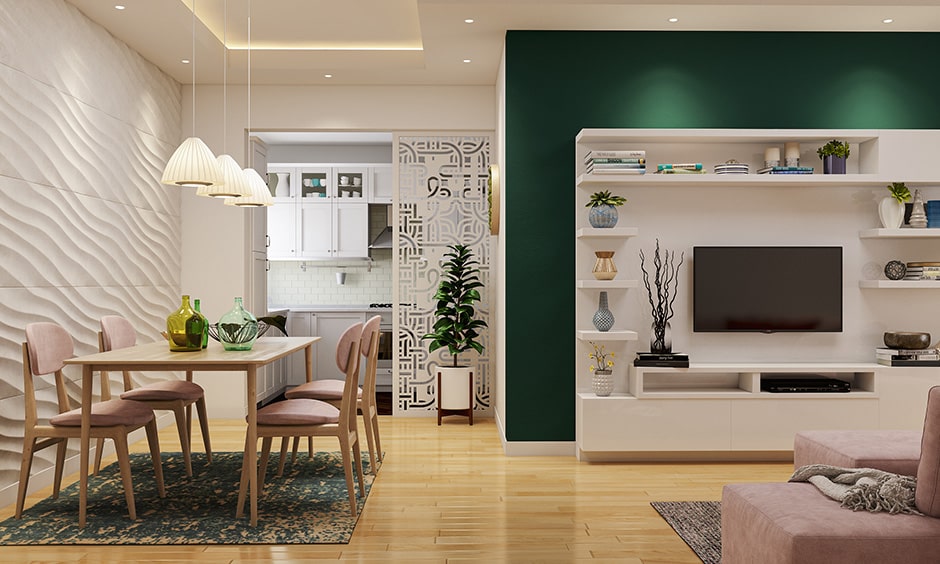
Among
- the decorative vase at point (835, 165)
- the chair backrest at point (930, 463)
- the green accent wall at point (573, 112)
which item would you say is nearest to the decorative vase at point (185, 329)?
the green accent wall at point (573, 112)

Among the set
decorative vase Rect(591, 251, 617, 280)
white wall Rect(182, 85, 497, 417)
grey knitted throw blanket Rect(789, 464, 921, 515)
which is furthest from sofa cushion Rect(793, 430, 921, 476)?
white wall Rect(182, 85, 497, 417)

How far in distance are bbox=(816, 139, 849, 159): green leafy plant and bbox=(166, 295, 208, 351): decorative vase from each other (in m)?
3.87

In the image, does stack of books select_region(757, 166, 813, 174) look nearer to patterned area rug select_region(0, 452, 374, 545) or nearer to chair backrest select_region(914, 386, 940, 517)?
chair backrest select_region(914, 386, 940, 517)

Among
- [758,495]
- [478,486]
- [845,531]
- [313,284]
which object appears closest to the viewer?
[845,531]

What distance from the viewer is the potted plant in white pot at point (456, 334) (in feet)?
19.6

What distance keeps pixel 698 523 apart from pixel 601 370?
4.56ft

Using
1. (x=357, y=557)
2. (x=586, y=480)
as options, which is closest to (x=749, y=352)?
(x=586, y=480)

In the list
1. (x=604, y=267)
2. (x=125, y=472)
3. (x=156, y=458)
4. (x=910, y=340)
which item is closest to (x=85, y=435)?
(x=125, y=472)

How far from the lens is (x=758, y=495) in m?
2.57

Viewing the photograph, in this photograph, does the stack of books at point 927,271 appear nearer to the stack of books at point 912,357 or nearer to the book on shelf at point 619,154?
the stack of books at point 912,357

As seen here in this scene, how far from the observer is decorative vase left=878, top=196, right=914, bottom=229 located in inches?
186

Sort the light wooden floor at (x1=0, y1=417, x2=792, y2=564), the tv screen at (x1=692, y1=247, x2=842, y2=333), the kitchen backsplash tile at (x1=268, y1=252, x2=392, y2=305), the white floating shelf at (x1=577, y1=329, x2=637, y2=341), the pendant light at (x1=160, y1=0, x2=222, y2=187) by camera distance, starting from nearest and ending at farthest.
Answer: the light wooden floor at (x1=0, y1=417, x2=792, y2=564)
the pendant light at (x1=160, y1=0, x2=222, y2=187)
the white floating shelf at (x1=577, y1=329, x2=637, y2=341)
the tv screen at (x1=692, y1=247, x2=842, y2=333)
the kitchen backsplash tile at (x1=268, y1=252, x2=392, y2=305)

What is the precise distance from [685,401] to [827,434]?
4.06 ft

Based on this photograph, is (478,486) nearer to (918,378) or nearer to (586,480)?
(586,480)
